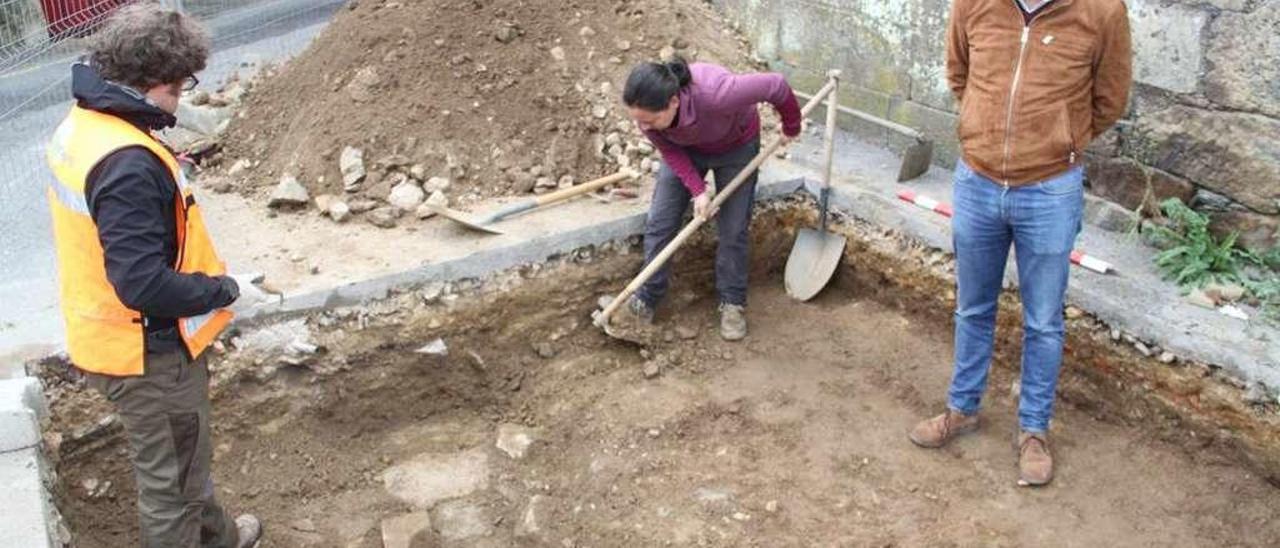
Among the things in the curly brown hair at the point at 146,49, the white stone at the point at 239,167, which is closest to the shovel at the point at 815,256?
the white stone at the point at 239,167

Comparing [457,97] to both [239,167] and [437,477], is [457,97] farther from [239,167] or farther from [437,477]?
[437,477]

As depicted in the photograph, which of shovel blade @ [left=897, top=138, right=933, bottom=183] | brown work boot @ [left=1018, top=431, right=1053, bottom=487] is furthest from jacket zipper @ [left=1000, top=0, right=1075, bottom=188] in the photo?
shovel blade @ [left=897, top=138, right=933, bottom=183]

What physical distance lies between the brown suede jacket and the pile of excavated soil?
228 centimetres

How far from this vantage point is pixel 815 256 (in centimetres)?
524

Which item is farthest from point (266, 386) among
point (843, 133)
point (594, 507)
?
point (843, 133)

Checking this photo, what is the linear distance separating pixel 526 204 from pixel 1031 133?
94.5 inches

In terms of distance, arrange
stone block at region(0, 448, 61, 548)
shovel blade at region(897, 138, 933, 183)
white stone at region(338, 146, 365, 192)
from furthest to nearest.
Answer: shovel blade at region(897, 138, 933, 183), white stone at region(338, 146, 365, 192), stone block at region(0, 448, 61, 548)

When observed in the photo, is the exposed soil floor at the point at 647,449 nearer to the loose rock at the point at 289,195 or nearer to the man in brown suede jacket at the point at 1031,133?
the man in brown suede jacket at the point at 1031,133

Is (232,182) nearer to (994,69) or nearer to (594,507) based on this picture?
(594,507)

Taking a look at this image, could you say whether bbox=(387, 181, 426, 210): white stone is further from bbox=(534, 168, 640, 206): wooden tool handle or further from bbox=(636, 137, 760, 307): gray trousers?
bbox=(636, 137, 760, 307): gray trousers

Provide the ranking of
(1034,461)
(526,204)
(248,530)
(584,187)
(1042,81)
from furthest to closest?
1. (584,187)
2. (526,204)
3. (1034,461)
4. (248,530)
5. (1042,81)

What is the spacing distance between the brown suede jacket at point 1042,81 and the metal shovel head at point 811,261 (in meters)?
1.63

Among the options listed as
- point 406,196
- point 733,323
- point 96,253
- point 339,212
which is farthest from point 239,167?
point 96,253

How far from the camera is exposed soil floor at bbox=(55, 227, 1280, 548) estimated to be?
3.85 metres
